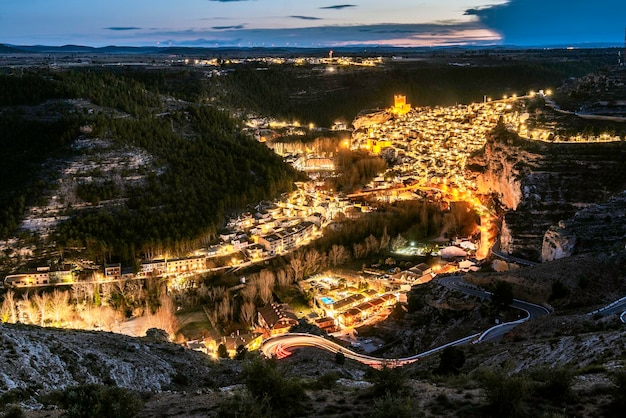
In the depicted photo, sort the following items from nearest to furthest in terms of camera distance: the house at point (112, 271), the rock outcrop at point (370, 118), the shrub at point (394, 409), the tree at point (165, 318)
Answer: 1. the shrub at point (394, 409)
2. the tree at point (165, 318)
3. the house at point (112, 271)
4. the rock outcrop at point (370, 118)

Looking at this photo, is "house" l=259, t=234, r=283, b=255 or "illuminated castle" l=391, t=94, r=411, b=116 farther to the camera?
"illuminated castle" l=391, t=94, r=411, b=116

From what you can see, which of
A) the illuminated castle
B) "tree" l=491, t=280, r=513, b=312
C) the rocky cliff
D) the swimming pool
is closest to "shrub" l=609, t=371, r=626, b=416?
"tree" l=491, t=280, r=513, b=312

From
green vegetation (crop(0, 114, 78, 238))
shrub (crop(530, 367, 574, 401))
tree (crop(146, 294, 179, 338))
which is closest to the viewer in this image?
shrub (crop(530, 367, 574, 401))

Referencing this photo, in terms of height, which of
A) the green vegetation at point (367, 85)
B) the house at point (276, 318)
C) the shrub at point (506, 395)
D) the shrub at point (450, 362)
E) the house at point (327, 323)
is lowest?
the house at point (327, 323)

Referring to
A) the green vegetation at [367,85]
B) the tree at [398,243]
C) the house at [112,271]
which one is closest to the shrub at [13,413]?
the house at [112,271]

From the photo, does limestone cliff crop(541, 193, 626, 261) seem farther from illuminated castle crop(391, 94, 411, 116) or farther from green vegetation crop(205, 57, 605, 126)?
illuminated castle crop(391, 94, 411, 116)

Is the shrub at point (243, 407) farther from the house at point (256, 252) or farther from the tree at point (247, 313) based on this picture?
the house at point (256, 252)

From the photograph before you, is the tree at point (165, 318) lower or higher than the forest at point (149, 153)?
lower
